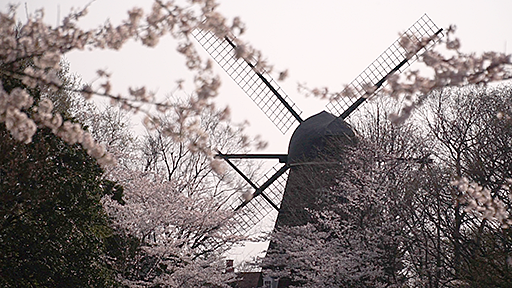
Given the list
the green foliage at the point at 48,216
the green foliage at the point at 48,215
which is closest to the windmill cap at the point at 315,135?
the green foliage at the point at 48,215

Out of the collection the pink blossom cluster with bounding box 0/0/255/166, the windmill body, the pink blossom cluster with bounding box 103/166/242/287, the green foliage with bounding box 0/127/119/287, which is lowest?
the pink blossom cluster with bounding box 0/0/255/166

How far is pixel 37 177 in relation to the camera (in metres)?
9.38

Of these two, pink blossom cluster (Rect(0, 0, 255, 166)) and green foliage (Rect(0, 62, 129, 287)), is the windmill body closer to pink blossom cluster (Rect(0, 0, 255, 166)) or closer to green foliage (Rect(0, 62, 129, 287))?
green foliage (Rect(0, 62, 129, 287))

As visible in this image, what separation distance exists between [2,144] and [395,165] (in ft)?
30.4

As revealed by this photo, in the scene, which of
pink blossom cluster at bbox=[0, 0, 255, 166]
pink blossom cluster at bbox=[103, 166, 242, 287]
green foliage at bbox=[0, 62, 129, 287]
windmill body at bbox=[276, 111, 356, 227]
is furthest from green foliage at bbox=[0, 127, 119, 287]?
windmill body at bbox=[276, 111, 356, 227]

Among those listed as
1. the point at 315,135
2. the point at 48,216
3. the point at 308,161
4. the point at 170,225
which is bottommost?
the point at 48,216

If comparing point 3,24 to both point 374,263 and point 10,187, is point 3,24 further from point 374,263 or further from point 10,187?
point 374,263

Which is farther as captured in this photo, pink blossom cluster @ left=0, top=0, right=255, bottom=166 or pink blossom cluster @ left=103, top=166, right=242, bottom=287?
pink blossom cluster @ left=103, top=166, right=242, bottom=287

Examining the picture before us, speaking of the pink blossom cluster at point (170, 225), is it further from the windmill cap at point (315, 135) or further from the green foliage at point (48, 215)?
the green foliage at point (48, 215)

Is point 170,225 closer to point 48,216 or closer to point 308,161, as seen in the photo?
point 308,161

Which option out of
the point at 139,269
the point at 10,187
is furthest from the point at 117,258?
the point at 10,187

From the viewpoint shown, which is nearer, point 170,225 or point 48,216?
point 48,216

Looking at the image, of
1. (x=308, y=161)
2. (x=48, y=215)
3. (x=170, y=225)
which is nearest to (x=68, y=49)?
(x=48, y=215)

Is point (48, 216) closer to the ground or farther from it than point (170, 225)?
closer to the ground
